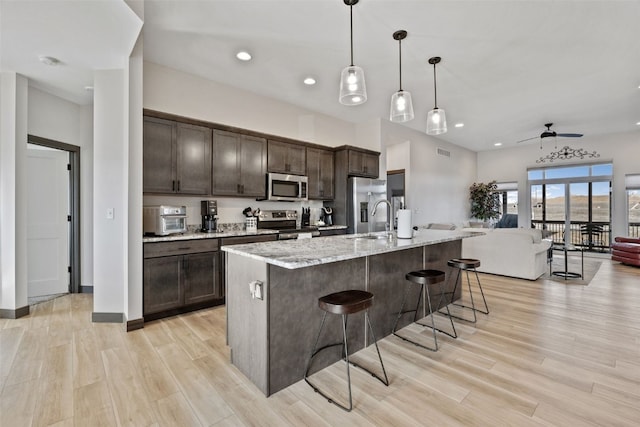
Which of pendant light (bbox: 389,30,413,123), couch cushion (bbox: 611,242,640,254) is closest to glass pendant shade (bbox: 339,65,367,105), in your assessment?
pendant light (bbox: 389,30,413,123)

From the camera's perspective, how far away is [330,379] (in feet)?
6.93

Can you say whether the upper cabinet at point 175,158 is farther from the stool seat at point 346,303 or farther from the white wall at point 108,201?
the stool seat at point 346,303

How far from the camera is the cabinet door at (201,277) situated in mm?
3385

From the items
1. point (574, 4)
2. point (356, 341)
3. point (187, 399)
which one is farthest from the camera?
point (574, 4)

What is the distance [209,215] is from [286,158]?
4.95ft

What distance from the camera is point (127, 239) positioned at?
296 centimetres

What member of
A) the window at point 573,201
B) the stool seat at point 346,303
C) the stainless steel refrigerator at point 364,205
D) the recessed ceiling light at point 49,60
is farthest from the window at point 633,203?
the recessed ceiling light at point 49,60

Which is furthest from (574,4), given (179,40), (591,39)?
(179,40)

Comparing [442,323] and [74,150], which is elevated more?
[74,150]

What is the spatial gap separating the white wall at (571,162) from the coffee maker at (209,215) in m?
8.69

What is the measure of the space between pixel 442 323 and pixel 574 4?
10.8ft

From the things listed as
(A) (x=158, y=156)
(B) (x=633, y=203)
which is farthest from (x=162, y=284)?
(B) (x=633, y=203)

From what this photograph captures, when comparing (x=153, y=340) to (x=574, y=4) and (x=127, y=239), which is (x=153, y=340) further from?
(x=574, y=4)

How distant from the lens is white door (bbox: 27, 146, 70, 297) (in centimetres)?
407
